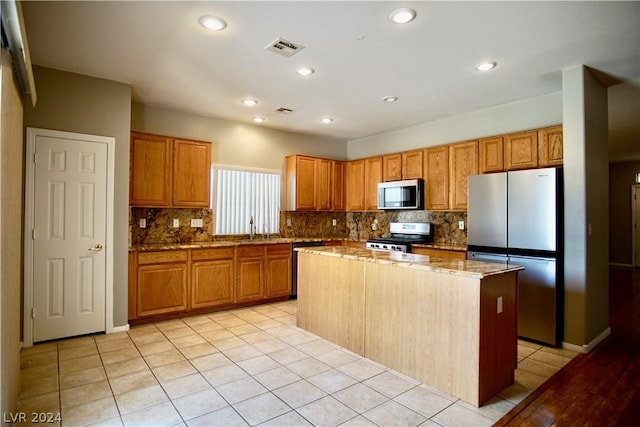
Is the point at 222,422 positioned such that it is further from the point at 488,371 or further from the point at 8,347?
the point at 488,371

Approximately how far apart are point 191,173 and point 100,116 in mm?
1293

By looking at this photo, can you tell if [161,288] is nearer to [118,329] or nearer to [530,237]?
[118,329]

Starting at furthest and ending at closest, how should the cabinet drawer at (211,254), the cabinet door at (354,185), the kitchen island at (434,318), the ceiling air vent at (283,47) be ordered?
the cabinet door at (354,185) < the cabinet drawer at (211,254) < the ceiling air vent at (283,47) < the kitchen island at (434,318)

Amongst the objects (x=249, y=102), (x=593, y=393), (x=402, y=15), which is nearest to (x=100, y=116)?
(x=249, y=102)

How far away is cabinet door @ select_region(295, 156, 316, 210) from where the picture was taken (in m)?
5.87

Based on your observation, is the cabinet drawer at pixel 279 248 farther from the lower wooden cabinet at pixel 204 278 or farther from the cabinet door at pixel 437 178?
the cabinet door at pixel 437 178

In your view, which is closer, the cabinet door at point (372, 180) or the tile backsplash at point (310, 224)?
the tile backsplash at point (310, 224)

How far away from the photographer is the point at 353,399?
96.9 inches

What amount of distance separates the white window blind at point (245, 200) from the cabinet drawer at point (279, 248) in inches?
26.0

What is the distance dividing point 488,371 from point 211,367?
2181mm

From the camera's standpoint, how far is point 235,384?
2.68 meters

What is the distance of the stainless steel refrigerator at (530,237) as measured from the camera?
11.5 ft

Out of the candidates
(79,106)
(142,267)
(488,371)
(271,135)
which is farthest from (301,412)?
(271,135)

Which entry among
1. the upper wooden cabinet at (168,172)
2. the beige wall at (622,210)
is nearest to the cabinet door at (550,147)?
the upper wooden cabinet at (168,172)
